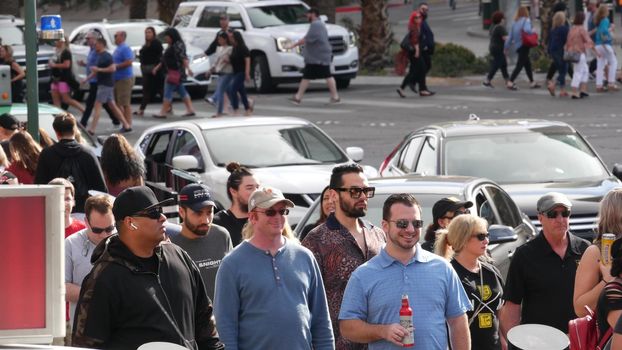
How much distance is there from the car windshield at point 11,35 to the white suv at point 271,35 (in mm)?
3747

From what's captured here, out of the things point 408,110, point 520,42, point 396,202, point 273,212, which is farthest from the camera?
point 520,42

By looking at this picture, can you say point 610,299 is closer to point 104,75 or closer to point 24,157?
point 24,157

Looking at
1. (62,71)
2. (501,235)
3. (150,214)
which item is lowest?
(62,71)

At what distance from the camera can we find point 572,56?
1109 inches

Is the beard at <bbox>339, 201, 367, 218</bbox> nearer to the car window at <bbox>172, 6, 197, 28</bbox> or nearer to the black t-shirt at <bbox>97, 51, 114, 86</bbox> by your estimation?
the black t-shirt at <bbox>97, 51, 114, 86</bbox>

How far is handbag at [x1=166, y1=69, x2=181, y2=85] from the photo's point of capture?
26.9 metres

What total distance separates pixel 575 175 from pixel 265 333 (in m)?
7.62

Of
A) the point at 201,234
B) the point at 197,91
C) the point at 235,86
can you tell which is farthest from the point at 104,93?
the point at 201,234

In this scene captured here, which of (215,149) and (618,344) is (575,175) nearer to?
(215,149)

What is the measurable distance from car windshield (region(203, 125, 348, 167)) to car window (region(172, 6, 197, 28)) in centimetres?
1737

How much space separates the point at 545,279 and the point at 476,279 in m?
0.61

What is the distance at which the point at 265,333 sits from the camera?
7008mm

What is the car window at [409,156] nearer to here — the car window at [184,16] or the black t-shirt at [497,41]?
the black t-shirt at [497,41]

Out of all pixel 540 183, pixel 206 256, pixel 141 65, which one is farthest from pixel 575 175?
pixel 141 65
